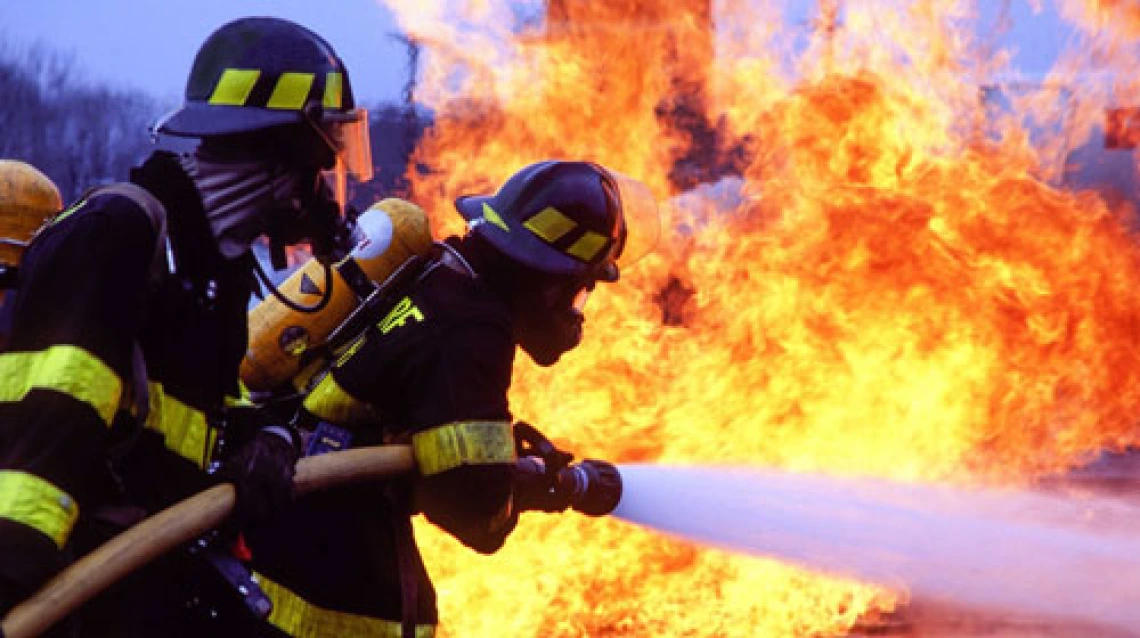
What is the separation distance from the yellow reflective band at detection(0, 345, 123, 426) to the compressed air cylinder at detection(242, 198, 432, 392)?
1556mm

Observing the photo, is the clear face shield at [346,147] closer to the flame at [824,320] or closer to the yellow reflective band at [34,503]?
the yellow reflective band at [34,503]

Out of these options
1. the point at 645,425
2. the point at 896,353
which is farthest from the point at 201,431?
the point at 896,353

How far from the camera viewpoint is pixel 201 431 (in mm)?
2525

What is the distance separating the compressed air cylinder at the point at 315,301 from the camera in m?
3.78

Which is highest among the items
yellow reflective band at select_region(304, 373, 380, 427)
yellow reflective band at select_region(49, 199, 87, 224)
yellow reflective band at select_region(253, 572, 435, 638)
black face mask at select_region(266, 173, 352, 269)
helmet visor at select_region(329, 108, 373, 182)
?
helmet visor at select_region(329, 108, 373, 182)

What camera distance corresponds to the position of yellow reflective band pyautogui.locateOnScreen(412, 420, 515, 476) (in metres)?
3.01

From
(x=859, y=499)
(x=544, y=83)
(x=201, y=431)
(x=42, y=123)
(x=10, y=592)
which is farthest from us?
(x=42, y=123)

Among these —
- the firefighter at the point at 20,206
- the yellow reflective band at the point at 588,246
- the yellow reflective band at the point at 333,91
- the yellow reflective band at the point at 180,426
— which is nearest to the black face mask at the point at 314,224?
the yellow reflective band at the point at 333,91

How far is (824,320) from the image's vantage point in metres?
6.34

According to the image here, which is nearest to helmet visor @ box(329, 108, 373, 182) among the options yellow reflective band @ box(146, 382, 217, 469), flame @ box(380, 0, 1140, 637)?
yellow reflective band @ box(146, 382, 217, 469)

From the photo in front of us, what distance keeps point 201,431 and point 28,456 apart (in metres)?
0.50

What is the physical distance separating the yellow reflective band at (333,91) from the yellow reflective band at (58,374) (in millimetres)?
821

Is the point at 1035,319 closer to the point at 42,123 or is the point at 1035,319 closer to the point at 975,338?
the point at 975,338

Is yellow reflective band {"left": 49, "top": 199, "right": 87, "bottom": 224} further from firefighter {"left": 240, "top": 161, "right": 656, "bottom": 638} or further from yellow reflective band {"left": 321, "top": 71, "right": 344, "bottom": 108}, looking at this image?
firefighter {"left": 240, "top": 161, "right": 656, "bottom": 638}
